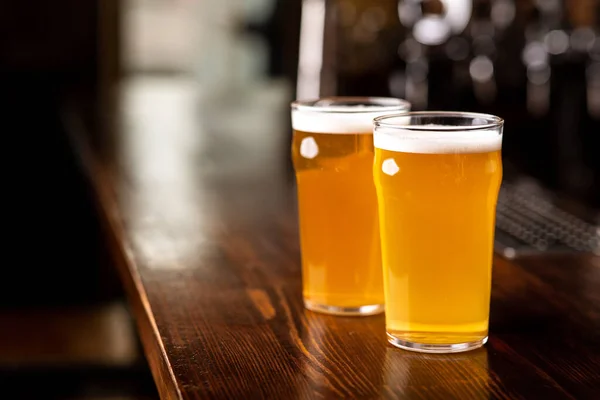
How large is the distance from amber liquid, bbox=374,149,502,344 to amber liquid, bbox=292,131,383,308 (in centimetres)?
9

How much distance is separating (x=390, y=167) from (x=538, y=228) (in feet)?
2.45

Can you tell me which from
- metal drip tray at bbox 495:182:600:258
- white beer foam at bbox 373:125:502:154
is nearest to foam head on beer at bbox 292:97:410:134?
white beer foam at bbox 373:125:502:154

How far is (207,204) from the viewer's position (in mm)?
1827

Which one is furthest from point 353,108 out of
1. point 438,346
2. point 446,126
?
point 438,346

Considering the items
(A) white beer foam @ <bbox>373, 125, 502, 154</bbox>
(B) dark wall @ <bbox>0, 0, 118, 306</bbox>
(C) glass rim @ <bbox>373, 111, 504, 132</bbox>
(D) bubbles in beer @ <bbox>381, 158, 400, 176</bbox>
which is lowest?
(B) dark wall @ <bbox>0, 0, 118, 306</bbox>

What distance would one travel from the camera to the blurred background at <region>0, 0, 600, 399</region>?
7.92ft

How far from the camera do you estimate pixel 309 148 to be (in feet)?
Result: 3.48

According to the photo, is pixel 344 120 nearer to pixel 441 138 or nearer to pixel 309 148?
pixel 309 148

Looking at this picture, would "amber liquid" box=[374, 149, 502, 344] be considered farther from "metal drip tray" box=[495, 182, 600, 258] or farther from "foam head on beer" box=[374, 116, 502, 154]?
"metal drip tray" box=[495, 182, 600, 258]

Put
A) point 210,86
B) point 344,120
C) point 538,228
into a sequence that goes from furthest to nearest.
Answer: point 210,86 → point 538,228 → point 344,120

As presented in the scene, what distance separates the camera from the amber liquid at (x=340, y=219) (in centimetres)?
104

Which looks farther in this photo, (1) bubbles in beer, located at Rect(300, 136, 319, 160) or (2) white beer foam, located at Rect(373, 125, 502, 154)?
(1) bubbles in beer, located at Rect(300, 136, 319, 160)

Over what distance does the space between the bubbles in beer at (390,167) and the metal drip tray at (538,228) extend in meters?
0.54

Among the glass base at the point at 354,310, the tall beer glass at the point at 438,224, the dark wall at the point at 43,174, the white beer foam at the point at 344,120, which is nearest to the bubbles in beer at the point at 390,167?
the tall beer glass at the point at 438,224
